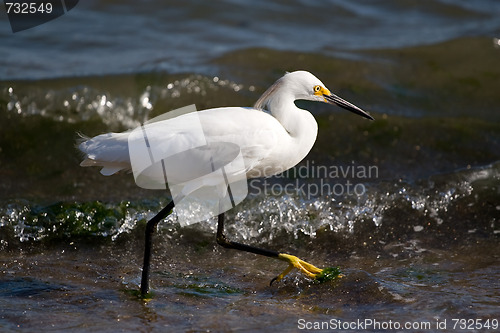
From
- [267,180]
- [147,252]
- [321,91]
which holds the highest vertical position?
A: [321,91]

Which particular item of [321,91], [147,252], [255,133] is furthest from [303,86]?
[147,252]

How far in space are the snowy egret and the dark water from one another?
0.49 m

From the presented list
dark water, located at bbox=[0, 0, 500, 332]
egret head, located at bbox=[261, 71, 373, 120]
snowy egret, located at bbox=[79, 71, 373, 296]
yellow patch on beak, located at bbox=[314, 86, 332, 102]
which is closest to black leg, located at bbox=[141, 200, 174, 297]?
snowy egret, located at bbox=[79, 71, 373, 296]

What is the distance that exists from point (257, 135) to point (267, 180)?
2.18m

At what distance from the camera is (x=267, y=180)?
6344mm

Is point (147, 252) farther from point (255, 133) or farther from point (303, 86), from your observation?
point (303, 86)

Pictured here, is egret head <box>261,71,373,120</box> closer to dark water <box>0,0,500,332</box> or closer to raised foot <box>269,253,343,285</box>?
raised foot <box>269,253,343,285</box>

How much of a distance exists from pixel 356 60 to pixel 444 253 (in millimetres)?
3927

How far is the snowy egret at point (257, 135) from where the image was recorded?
4195 millimetres

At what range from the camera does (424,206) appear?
584cm

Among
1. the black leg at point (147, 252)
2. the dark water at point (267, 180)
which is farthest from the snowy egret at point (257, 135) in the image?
the dark water at point (267, 180)

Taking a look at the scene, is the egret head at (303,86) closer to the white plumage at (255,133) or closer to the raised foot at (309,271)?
the white plumage at (255,133)

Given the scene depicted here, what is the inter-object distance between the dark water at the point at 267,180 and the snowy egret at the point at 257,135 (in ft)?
1.60

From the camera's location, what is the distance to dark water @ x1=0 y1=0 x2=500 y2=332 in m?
4.17
